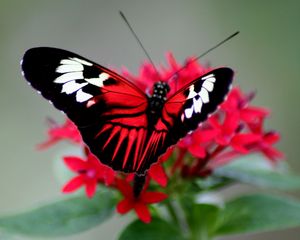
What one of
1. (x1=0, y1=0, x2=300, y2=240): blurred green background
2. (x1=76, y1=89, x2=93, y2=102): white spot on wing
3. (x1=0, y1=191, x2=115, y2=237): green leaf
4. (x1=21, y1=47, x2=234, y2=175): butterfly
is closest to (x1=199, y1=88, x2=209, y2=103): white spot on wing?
(x1=21, y1=47, x2=234, y2=175): butterfly

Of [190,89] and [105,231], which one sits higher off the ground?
[190,89]

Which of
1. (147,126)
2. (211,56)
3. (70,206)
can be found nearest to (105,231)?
(211,56)

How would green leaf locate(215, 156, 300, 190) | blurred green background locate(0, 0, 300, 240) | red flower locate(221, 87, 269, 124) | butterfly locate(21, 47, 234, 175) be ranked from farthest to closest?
blurred green background locate(0, 0, 300, 240) → green leaf locate(215, 156, 300, 190) → red flower locate(221, 87, 269, 124) → butterfly locate(21, 47, 234, 175)

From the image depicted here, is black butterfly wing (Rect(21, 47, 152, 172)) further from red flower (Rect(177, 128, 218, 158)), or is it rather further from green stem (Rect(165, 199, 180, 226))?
green stem (Rect(165, 199, 180, 226))

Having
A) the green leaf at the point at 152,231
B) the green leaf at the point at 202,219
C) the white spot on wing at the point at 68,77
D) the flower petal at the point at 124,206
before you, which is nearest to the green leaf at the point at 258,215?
the green leaf at the point at 202,219

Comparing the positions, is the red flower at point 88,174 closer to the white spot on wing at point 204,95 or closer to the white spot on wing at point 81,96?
the white spot on wing at point 81,96

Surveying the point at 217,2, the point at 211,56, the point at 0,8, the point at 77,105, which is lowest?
the point at 211,56

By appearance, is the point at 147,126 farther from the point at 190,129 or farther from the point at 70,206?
the point at 70,206
